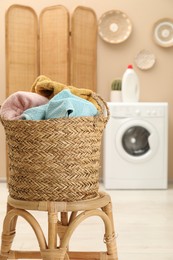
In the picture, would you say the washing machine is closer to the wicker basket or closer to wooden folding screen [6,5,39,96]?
wooden folding screen [6,5,39,96]

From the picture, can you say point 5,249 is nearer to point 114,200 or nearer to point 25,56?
point 114,200

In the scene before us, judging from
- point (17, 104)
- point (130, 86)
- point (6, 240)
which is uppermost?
point (17, 104)

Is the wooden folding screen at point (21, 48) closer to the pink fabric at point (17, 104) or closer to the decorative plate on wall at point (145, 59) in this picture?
the decorative plate on wall at point (145, 59)

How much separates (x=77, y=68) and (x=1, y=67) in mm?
815

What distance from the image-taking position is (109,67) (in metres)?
5.34

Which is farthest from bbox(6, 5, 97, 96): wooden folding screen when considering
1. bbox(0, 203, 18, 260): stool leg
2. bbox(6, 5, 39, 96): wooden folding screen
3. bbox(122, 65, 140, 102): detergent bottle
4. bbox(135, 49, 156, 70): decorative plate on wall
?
bbox(0, 203, 18, 260): stool leg

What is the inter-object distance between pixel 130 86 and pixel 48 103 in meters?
3.28

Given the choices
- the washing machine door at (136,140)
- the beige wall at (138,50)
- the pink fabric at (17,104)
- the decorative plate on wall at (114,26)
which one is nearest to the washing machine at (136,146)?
the washing machine door at (136,140)

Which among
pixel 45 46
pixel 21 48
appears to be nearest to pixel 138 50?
pixel 45 46

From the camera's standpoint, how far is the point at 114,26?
5328mm

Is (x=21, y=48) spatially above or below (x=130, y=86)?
above

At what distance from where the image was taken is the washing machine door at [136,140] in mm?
4777

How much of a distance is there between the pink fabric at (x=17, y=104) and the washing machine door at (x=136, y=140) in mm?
2962

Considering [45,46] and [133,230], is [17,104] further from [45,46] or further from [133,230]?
[45,46]
